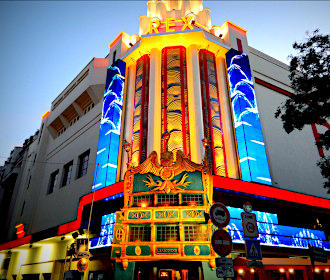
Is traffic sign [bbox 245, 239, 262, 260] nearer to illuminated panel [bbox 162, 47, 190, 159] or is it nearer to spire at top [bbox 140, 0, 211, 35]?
illuminated panel [bbox 162, 47, 190, 159]

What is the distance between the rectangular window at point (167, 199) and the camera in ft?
36.0

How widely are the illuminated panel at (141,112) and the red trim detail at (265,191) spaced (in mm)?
5705

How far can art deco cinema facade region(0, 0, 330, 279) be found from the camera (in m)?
10.6

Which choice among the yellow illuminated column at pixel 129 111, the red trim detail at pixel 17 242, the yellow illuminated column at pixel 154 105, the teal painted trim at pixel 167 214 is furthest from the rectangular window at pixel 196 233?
the red trim detail at pixel 17 242

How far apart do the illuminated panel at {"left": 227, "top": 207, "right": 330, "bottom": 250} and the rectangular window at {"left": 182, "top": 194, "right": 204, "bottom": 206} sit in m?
3.60

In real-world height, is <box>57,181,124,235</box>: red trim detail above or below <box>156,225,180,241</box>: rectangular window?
above

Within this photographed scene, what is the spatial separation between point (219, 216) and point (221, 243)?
73 cm

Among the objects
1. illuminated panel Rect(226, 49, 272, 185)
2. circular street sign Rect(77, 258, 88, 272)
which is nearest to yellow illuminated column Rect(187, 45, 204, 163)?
illuminated panel Rect(226, 49, 272, 185)

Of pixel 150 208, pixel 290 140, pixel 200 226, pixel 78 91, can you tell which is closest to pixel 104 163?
pixel 150 208

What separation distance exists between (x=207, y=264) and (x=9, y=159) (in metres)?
54.3

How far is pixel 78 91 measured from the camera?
92.7 feet

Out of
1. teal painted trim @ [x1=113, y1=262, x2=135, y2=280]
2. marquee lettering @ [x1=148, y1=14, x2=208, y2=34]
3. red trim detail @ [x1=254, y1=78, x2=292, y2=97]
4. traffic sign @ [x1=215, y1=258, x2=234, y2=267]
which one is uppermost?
marquee lettering @ [x1=148, y1=14, x2=208, y2=34]

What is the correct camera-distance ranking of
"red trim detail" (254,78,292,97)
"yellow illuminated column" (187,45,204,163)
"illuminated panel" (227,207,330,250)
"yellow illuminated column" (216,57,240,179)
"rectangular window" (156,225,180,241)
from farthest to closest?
"red trim detail" (254,78,292,97), "yellow illuminated column" (216,57,240,179), "yellow illuminated column" (187,45,204,163), "illuminated panel" (227,207,330,250), "rectangular window" (156,225,180,241)

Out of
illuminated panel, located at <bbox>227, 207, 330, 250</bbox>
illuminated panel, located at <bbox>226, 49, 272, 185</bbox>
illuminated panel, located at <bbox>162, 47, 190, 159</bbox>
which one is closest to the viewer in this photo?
illuminated panel, located at <bbox>227, 207, 330, 250</bbox>
